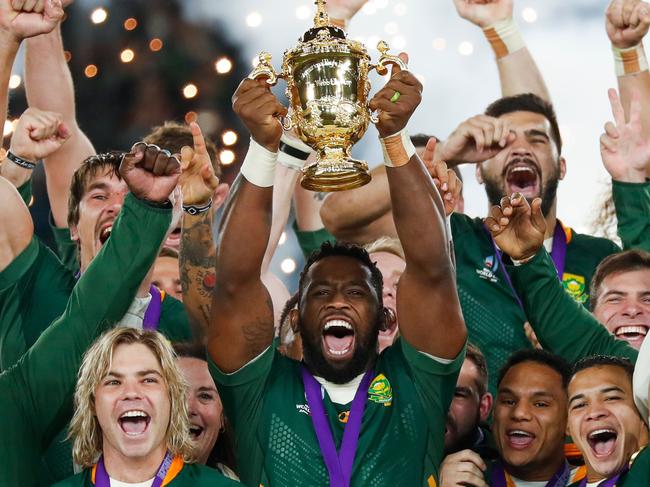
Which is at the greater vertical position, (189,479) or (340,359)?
(340,359)

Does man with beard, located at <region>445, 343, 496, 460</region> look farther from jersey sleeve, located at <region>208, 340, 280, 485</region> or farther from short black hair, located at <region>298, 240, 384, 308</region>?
jersey sleeve, located at <region>208, 340, 280, 485</region>

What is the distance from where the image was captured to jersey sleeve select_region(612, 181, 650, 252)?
542 cm

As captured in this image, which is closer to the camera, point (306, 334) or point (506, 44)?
point (306, 334)

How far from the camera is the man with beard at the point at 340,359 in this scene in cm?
438

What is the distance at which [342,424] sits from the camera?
4.43 m

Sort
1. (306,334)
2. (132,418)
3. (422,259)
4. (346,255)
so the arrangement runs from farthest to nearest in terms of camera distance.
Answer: (346,255)
(306,334)
(422,259)
(132,418)

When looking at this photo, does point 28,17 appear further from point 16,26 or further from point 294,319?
point 294,319

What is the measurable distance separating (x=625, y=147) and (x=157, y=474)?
212cm

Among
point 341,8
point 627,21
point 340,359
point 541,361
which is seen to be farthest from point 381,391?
point 627,21

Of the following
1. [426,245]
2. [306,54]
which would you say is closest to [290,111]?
[306,54]

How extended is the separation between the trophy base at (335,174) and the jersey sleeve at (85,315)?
1.60 ft

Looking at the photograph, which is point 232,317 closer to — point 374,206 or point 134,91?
point 374,206

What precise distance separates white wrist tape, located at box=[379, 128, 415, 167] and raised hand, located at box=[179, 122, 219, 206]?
844 millimetres

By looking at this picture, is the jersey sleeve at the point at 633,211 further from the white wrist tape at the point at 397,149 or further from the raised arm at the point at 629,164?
the white wrist tape at the point at 397,149
